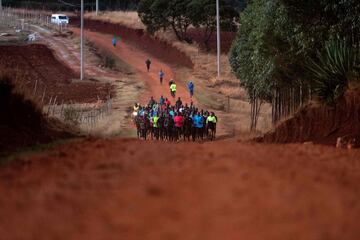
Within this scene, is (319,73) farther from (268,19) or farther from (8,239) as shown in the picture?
(8,239)

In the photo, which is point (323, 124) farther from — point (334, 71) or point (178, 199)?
point (178, 199)

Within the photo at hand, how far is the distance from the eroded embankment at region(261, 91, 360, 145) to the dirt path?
70.3 ft

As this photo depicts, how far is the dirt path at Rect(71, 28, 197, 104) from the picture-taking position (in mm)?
46200

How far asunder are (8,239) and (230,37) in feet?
220

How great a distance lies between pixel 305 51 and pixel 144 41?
172 ft

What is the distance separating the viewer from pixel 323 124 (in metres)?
18.7

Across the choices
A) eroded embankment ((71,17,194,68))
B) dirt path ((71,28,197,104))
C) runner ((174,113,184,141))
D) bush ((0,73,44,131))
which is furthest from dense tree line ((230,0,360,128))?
eroded embankment ((71,17,194,68))

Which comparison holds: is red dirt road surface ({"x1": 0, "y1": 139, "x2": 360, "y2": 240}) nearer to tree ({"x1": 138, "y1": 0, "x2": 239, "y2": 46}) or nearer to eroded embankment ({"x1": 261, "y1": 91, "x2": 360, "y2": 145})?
eroded embankment ({"x1": 261, "y1": 91, "x2": 360, "y2": 145})

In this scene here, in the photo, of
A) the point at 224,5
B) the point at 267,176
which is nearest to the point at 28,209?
the point at 267,176

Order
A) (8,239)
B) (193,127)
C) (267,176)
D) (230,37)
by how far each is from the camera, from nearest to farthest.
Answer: (8,239) < (267,176) < (193,127) < (230,37)

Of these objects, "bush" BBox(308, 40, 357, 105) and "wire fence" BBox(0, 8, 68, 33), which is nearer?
"bush" BBox(308, 40, 357, 105)

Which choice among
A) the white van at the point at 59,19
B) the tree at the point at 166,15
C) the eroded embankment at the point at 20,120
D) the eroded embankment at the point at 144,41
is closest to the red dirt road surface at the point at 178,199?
the eroded embankment at the point at 20,120

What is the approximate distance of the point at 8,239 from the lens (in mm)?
5449

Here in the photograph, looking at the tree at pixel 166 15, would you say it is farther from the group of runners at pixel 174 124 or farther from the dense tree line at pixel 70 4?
the group of runners at pixel 174 124
